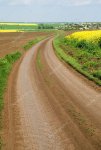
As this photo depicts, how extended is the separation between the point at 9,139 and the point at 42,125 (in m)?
1.75

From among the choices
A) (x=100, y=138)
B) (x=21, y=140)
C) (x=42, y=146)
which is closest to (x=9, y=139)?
(x=21, y=140)

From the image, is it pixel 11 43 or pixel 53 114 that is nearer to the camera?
pixel 53 114

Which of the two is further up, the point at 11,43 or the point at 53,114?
the point at 53,114

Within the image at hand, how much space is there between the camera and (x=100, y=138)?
1143 cm

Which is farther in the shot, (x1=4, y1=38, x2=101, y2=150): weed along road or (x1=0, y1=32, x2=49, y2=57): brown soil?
(x1=0, y1=32, x2=49, y2=57): brown soil

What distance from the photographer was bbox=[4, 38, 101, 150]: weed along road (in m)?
11.2

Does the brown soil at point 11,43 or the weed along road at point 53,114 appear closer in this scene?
the weed along road at point 53,114

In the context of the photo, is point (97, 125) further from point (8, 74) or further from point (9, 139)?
point (8, 74)

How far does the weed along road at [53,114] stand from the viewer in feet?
36.9

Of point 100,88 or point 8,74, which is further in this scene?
point 8,74

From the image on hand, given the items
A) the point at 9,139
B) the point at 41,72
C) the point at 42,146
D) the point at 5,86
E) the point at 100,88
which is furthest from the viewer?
the point at 41,72

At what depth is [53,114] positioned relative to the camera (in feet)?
47.3

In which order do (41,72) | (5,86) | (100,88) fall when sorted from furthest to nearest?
1. (41,72)
2. (5,86)
3. (100,88)

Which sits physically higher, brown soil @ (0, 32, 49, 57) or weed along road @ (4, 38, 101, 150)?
weed along road @ (4, 38, 101, 150)
